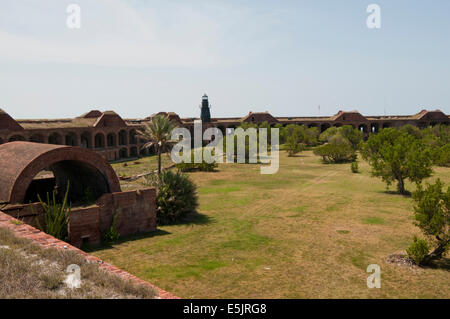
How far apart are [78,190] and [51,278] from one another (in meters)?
12.4

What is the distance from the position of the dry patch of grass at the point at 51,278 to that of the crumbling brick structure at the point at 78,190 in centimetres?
576

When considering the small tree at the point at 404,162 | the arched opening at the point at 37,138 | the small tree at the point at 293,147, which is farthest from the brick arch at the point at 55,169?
the small tree at the point at 293,147

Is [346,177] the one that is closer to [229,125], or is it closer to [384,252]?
[384,252]

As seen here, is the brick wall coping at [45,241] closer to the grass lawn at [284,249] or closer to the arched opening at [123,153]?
the grass lawn at [284,249]

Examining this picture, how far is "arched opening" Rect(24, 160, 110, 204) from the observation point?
60.9 feet

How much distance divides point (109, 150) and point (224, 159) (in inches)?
676

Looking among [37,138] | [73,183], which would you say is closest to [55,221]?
[73,183]

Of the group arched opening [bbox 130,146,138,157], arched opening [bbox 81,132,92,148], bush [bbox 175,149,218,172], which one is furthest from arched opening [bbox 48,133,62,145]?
bush [bbox 175,149,218,172]

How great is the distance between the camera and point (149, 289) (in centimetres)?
865

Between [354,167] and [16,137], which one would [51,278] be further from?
[16,137]

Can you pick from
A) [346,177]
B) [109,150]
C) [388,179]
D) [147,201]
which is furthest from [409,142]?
[109,150]

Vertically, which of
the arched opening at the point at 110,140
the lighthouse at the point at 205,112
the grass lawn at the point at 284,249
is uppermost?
the lighthouse at the point at 205,112

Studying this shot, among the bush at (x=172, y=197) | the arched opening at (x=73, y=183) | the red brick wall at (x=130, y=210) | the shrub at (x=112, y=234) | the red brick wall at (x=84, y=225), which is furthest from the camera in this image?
the bush at (x=172, y=197)

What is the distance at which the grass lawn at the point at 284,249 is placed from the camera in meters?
12.8
